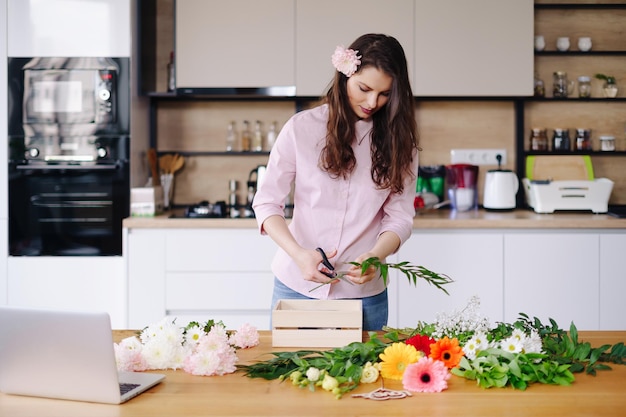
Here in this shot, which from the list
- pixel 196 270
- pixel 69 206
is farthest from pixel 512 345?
pixel 69 206

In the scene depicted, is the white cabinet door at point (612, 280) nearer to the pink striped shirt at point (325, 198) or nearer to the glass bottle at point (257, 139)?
the pink striped shirt at point (325, 198)

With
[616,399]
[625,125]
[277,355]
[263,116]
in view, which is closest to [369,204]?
[277,355]

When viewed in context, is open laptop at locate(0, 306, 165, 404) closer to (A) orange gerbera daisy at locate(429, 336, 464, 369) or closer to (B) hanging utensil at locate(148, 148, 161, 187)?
(A) orange gerbera daisy at locate(429, 336, 464, 369)

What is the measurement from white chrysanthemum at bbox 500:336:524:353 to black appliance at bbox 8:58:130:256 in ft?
8.00

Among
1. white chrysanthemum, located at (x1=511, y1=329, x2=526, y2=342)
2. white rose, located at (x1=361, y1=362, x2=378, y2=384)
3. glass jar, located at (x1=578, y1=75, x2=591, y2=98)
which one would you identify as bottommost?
white rose, located at (x1=361, y1=362, x2=378, y2=384)

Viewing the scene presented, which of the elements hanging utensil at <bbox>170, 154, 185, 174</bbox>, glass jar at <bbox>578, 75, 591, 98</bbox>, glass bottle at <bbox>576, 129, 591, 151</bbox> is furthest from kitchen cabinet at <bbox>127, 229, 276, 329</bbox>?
glass jar at <bbox>578, 75, 591, 98</bbox>

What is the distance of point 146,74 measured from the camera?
418 centimetres

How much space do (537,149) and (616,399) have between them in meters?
2.84

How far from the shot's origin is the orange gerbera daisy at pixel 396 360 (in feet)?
5.16

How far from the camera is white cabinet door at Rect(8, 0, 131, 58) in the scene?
11.9 ft

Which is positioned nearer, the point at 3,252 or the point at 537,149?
the point at 3,252

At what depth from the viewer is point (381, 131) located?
2273 millimetres

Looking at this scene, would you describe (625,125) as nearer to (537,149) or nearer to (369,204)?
(537,149)

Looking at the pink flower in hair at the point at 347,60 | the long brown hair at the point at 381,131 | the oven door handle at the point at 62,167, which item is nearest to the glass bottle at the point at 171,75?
the oven door handle at the point at 62,167
